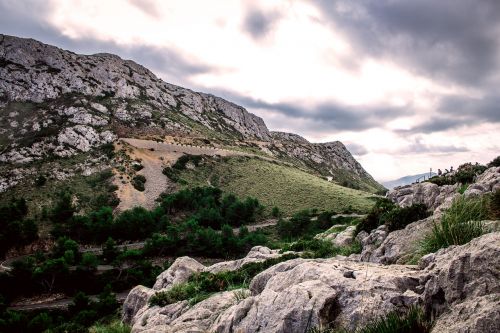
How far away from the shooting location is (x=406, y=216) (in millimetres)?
19844

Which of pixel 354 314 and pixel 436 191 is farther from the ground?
pixel 436 191

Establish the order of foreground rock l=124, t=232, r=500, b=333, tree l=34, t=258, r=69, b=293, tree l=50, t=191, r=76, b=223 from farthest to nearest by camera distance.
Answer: tree l=50, t=191, r=76, b=223 → tree l=34, t=258, r=69, b=293 → foreground rock l=124, t=232, r=500, b=333

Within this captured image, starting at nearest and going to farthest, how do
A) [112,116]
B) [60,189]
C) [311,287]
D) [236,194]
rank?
[311,287]
[60,189]
[236,194]
[112,116]

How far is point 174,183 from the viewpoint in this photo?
Answer: 103 metres

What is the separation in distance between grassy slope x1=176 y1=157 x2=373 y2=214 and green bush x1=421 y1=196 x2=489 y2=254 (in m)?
78.2

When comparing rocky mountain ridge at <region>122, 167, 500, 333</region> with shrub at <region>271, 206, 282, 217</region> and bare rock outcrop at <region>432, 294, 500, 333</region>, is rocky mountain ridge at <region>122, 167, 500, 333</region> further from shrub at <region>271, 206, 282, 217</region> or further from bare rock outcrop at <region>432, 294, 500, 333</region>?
shrub at <region>271, 206, 282, 217</region>

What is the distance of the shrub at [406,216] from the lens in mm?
19016

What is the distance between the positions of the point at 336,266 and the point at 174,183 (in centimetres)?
9507

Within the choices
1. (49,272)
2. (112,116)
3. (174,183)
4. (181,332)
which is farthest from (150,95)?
(181,332)

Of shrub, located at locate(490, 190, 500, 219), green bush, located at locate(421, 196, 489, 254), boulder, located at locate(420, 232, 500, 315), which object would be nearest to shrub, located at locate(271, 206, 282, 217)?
shrub, located at locate(490, 190, 500, 219)

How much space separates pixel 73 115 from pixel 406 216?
125 meters

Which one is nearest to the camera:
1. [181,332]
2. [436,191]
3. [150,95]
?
[181,332]

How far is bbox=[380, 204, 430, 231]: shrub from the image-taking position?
19016mm

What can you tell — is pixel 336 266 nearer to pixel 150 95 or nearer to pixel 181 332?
pixel 181 332
